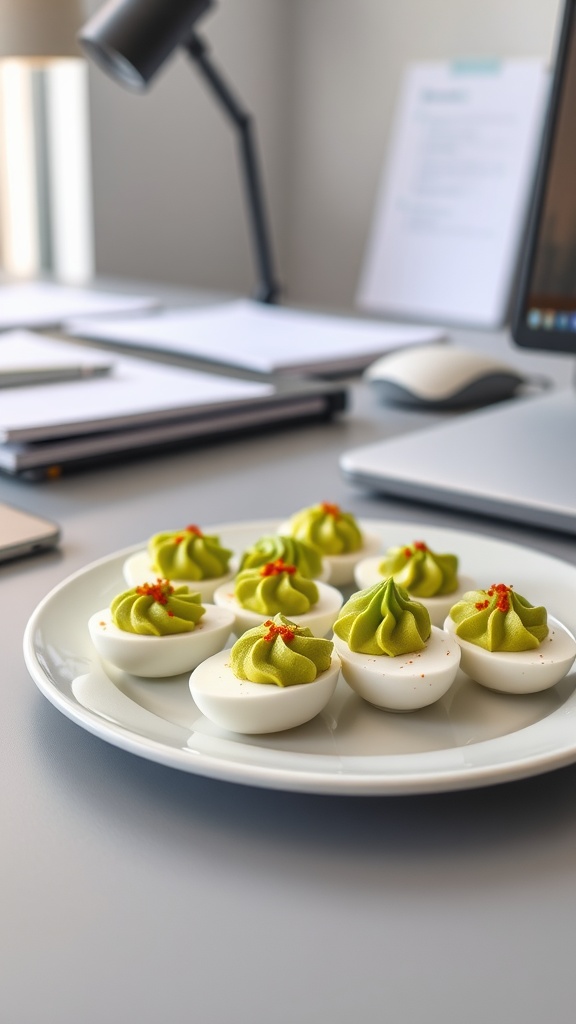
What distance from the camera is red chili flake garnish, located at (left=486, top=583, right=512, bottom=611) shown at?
0.45 meters

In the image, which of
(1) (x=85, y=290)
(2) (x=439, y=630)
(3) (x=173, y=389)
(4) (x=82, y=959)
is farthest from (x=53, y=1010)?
(1) (x=85, y=290)

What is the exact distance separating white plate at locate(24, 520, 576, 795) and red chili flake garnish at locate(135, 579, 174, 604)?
0.04 m

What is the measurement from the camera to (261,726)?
15.7 inches

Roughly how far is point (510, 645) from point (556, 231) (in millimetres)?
499

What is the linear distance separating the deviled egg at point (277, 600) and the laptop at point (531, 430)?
25 centimetres

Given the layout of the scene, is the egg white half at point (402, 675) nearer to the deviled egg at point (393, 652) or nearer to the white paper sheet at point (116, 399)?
the deviled egg at point (393, 652)

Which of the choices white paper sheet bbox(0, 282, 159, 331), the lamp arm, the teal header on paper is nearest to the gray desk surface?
white paper sheet bbox(0, 282, 159, 331)

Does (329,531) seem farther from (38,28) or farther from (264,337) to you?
(38,28)

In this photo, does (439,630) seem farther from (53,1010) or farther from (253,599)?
(53,1010)

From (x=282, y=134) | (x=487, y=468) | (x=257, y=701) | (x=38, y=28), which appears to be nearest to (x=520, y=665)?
(x=257, y=701)

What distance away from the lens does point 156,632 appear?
442mm

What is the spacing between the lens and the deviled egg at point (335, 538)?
0.57 m

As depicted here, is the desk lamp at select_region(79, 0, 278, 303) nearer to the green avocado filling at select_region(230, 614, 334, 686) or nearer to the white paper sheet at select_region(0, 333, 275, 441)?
the white paper sheet at select_region(0, 333, 275, 441)

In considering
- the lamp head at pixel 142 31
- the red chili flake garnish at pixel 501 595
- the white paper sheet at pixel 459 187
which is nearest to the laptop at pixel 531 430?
the red chili flake garnish at pixel 501 595
